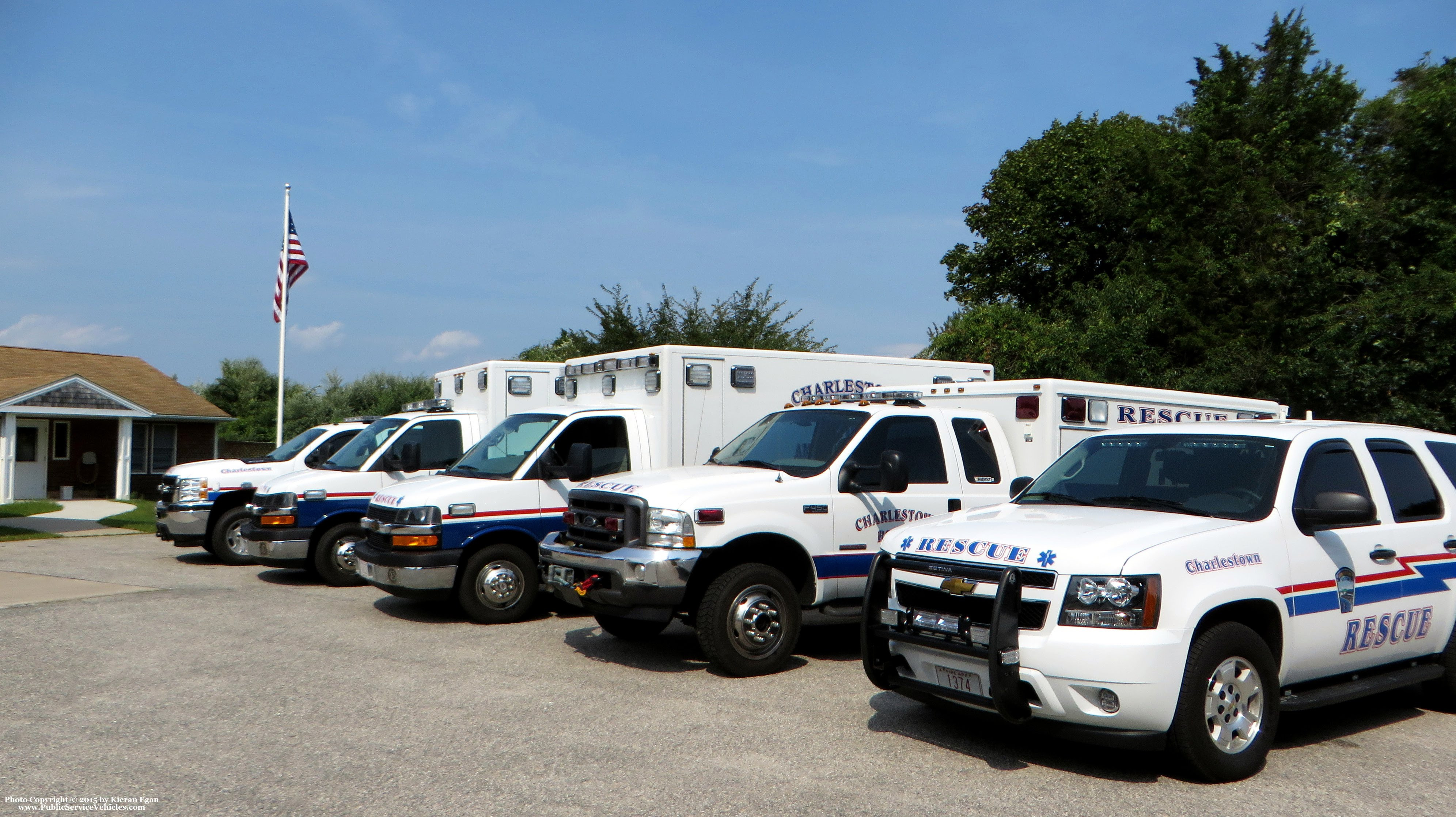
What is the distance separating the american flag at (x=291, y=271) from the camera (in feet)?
81.9

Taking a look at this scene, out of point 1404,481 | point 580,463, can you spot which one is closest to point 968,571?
point 1404,481

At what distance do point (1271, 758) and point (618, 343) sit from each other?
2119cm

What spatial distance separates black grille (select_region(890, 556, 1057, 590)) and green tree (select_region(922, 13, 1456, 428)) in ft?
47.3

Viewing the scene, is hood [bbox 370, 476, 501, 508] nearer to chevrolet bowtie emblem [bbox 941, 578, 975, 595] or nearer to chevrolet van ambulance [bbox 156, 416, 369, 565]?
chevrolet van ambulance [bbox 156, 416, 369, 565]

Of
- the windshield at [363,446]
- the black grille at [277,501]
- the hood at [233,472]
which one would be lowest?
the black grille at [277,501]

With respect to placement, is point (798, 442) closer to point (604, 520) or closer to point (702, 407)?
point (604, 520)

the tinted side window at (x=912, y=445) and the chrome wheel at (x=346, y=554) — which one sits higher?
the tinted side window at (x=912, y=445)

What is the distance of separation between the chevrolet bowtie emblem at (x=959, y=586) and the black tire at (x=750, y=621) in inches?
87.3

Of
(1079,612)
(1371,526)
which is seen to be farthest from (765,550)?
(1371,526)

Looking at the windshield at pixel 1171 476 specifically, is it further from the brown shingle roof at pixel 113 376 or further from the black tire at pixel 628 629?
the brown shingle roof at pixel 113 376

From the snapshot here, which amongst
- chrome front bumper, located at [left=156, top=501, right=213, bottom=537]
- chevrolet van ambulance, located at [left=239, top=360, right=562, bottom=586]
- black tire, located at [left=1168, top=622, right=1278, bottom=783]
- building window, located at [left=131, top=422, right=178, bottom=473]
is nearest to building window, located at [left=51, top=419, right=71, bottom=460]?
building window, located at [left=131, top=422, right=178, bottom=473]

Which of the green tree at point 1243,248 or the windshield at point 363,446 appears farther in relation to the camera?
the green tree at point 1243,248

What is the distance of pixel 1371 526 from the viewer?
6.01 meters

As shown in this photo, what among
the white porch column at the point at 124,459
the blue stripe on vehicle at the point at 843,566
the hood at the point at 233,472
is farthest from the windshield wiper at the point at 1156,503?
the white porch column at the point at 124,459
